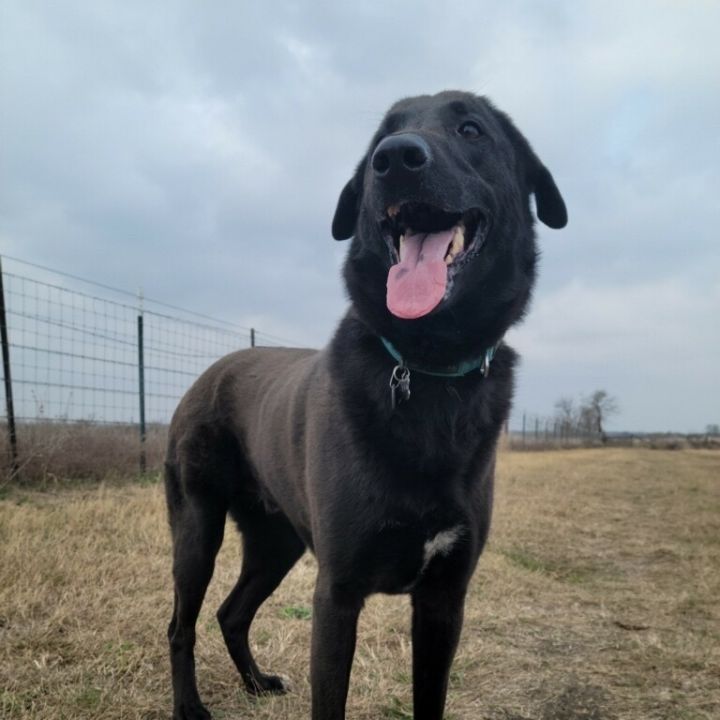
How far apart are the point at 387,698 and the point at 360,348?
1.63m

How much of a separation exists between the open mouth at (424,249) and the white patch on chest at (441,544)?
0.68 metres

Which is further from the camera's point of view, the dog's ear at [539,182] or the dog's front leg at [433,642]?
the dog's ear at [539,182]

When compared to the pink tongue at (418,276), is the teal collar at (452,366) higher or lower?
lower

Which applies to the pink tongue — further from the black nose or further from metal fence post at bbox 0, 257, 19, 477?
metal fence post at bbox 0, 257, 19, 477

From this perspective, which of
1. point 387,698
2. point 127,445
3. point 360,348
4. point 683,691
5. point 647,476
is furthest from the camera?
point 647,476

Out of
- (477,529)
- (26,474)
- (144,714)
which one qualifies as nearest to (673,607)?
(477,529)

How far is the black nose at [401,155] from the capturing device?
2.07 metres

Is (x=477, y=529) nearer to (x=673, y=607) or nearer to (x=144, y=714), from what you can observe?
(x=144, y=714)

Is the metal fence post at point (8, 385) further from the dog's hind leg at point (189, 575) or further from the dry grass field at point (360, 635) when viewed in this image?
the dog's hind leg at point (189, 575)

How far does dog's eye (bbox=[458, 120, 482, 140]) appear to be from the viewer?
2.61 meters

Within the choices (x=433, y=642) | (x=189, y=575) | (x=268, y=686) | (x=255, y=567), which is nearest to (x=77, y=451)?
(x=255, y=567)

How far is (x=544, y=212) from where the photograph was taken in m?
2.92

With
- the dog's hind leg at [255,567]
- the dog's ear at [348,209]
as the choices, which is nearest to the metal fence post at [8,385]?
the dog's hind leg at [255,567]

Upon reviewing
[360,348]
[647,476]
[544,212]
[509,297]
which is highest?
[544,212]
